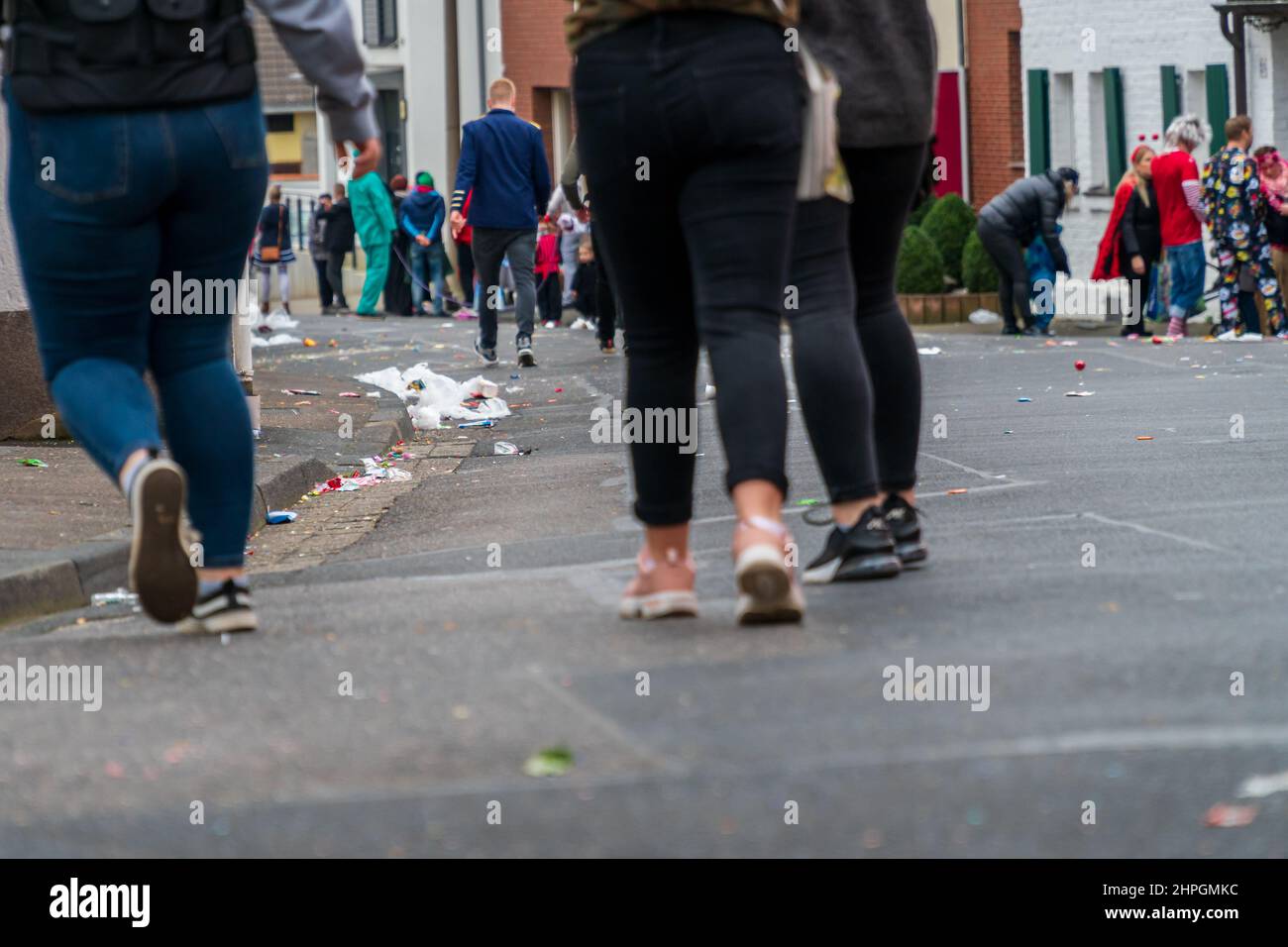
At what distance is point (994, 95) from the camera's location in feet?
104

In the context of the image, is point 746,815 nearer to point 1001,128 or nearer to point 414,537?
point 414,537

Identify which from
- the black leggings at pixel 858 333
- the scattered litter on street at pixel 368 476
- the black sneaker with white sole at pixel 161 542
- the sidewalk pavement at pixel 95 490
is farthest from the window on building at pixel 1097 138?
the black sneaker with white sole at pixel 161 542

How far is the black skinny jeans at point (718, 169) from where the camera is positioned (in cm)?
457

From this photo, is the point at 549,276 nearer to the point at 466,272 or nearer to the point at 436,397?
the point at 466,272

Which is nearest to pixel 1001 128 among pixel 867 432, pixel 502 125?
pixel 502 125

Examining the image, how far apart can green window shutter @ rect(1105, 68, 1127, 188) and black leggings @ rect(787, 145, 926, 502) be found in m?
23.2

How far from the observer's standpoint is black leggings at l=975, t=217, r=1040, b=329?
22.2m

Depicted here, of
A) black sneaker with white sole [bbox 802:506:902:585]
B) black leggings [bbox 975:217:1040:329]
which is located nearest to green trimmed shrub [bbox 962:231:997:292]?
black leggings [bbox 975:217:1040:329]

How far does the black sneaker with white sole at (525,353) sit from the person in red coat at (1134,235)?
24.4ft

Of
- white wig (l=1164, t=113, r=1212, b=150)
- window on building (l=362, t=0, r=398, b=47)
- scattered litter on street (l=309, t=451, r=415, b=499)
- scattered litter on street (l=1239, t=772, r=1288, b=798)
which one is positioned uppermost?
window on building (l=362, t=0, r=398, b=47)

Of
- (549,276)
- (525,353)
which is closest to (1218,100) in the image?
(549,276)

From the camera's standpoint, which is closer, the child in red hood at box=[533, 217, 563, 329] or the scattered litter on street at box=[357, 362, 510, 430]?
the scattered litter on street at box=[357, 362, 510, 430]

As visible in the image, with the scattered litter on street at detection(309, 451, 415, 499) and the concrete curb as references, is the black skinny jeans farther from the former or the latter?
the scattered litter on street at detection(309, 451, 415, 499)
